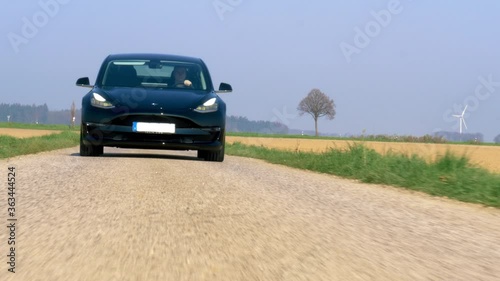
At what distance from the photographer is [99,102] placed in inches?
429

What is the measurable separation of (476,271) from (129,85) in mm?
8953

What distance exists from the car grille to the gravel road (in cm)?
338

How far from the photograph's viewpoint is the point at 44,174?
7.75 meters

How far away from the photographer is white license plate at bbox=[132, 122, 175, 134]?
10.7 meters

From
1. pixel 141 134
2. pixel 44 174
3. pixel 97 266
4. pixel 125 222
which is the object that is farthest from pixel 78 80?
pixel 97 266

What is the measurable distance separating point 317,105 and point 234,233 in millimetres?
103570

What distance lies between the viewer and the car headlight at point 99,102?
1084 cm

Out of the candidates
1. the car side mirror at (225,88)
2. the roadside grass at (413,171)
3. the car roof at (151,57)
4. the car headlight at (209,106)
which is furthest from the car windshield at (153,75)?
the roadside grass at (413,171)

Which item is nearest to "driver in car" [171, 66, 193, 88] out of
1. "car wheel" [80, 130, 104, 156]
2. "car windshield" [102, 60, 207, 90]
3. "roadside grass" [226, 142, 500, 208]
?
"car windshield" [102, 60, 207, 90]

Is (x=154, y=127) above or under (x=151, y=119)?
under

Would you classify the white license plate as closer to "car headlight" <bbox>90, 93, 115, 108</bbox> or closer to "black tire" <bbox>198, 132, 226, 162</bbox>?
"car headlight" <bbox>90, 93, 115, 108</bbox>

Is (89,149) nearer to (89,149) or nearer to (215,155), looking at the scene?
(89,149)

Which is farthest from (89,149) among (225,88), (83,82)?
(225,88)

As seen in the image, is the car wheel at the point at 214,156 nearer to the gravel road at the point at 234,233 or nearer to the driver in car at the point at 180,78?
the driver in car at the point at 180,78
